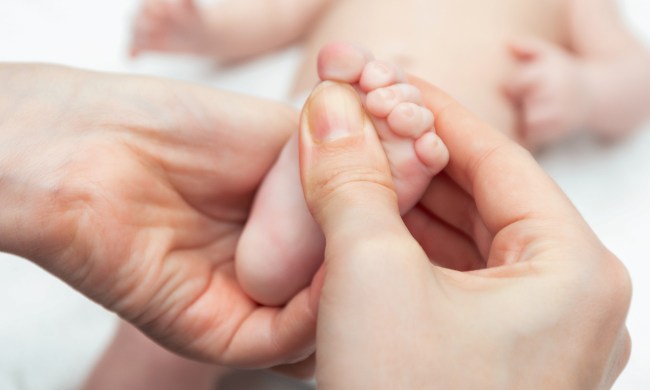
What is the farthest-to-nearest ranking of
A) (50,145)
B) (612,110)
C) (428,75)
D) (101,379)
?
(612,110)
(428,75)
(101,379)
(50,145)

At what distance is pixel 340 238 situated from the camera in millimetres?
564

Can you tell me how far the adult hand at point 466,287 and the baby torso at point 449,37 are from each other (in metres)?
0.43

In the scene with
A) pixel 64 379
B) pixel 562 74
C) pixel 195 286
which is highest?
pixel 562 74

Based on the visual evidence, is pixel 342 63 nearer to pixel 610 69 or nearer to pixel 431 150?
pixel 431 150

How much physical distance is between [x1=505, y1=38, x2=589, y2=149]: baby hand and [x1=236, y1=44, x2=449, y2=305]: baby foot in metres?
0.47

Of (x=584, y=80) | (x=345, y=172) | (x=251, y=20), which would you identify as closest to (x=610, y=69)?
(x=584, y=80)

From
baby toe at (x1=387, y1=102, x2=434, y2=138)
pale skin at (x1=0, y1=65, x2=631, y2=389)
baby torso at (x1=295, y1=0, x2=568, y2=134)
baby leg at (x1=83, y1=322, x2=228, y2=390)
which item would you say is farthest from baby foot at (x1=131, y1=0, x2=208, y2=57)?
baby toe at (x1=387, y1=102, x2=434, y2=138)

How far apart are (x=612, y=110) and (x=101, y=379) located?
0.97 metres

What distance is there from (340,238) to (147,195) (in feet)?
1.02

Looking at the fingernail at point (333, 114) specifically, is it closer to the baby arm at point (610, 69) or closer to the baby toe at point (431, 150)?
the baby toe at point (431, 150)

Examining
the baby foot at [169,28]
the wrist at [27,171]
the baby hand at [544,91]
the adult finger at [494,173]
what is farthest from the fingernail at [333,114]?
the baby foot at [169,28]

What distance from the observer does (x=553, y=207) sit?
630mm

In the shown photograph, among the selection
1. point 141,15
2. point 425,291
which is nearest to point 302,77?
point 141,15

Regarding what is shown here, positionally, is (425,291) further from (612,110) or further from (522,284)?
(612,110)
